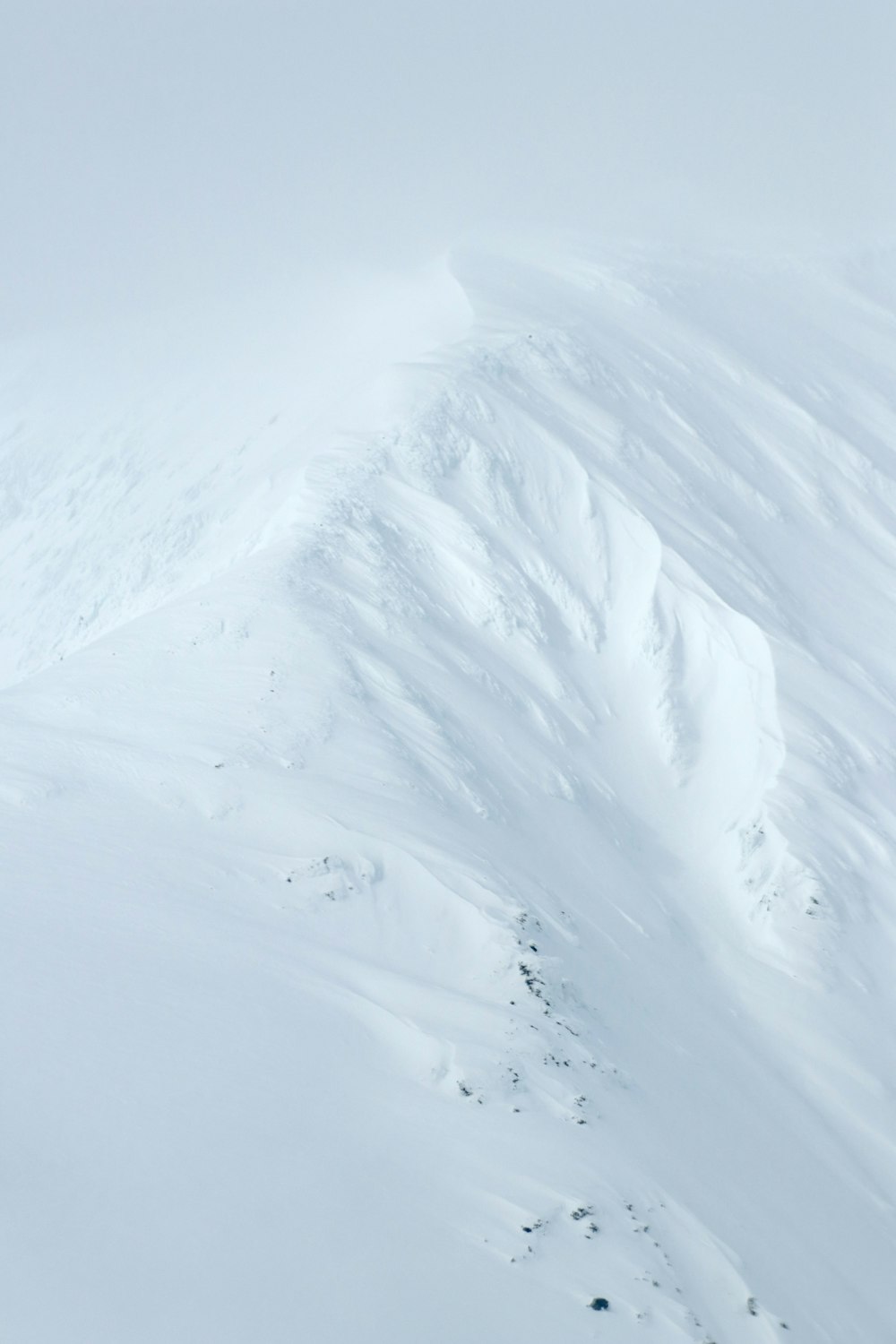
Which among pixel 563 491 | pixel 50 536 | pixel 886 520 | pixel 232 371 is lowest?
pixel 50 536

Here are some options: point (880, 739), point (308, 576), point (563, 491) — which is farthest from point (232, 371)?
point (880, 739)

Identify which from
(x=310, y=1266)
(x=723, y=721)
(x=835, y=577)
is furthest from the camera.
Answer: (x=835, y=577)

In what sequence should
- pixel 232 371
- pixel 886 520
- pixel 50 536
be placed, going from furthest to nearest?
pixel 232 371, pixel 50 536, pixel 886 520

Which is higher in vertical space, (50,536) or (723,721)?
(723,721)

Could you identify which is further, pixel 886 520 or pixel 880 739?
pixel 886 520

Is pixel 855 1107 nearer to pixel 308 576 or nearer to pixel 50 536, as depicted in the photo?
pixel 308 576

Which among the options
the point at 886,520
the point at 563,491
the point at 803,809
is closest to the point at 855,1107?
the point at 803,809
